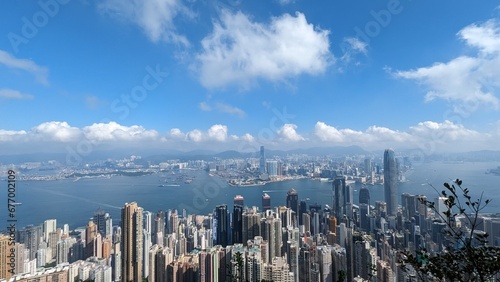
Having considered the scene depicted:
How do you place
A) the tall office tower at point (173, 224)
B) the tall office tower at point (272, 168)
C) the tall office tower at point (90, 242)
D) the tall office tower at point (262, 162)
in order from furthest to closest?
the tall office tower at point (262, 162)
the tall office tower at point (272, 168)
the tall office tower at point (173, 224)
the tall office tower at point (90, 242)

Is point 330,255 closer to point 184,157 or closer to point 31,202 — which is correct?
point 31,202

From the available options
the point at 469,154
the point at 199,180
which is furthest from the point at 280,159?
the point at 469,154

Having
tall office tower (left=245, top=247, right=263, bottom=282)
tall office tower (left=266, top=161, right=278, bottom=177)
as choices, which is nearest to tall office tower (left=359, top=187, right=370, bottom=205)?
tall office tower (left=266, top=161, right=278, bottom=177)

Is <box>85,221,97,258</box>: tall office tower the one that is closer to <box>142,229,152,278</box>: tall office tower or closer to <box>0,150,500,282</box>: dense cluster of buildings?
<box>0,150,500,282</box>: dense cluster of buildings

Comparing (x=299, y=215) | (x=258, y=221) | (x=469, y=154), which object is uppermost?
(x=469, y=154)

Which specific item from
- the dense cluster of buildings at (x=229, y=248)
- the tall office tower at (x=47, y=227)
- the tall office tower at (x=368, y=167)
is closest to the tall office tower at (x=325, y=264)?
the dense cluster of buildings at (x=229, y=248)

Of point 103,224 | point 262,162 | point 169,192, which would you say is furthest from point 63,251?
point 262,162

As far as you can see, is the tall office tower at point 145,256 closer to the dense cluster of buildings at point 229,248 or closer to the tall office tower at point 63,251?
the dense cluster of buildings at point 229,248
